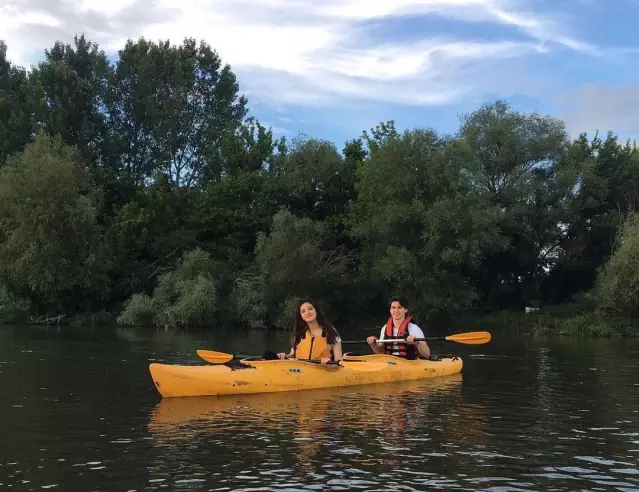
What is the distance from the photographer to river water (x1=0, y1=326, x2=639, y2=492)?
6895mm

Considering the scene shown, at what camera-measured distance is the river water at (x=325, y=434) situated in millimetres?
6895

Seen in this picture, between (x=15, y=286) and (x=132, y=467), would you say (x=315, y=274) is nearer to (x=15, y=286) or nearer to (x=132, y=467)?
(x=15, y=286)

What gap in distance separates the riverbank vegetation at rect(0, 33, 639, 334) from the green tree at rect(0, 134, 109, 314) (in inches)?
3.6

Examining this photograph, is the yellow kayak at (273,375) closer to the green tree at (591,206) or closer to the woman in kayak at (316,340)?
the woman in kayak at (316,340)

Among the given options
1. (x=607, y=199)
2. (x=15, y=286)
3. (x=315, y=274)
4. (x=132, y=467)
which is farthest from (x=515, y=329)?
(x=132, y=467)

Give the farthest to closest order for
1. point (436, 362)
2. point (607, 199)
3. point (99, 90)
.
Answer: point (99, 90), point (607, 199), point (436, 362)

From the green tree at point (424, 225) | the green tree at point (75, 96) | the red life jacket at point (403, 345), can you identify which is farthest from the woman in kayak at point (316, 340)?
the green tree at point (75, 96)

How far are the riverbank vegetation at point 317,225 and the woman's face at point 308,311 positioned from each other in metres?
20.0

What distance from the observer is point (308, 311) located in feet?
39.0

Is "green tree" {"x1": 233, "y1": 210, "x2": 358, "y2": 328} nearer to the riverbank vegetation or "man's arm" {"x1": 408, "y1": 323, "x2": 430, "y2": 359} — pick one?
the riverbank vegetation

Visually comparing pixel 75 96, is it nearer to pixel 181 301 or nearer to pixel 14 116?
pixel 14 116

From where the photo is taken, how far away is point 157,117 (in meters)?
52.2

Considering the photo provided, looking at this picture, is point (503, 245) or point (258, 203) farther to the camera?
point (258, 203)

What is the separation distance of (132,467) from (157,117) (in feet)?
155
